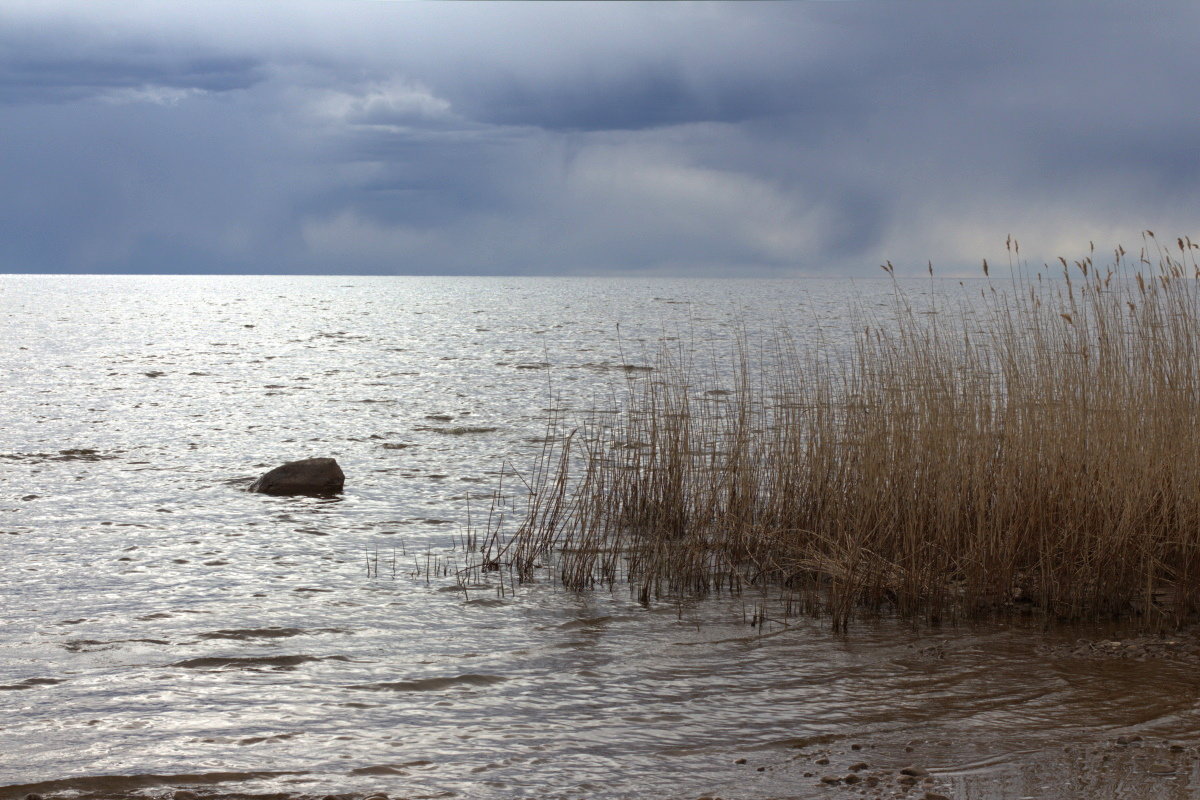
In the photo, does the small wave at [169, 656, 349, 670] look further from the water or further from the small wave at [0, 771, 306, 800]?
the small wave at [0, 771, 306, 800]

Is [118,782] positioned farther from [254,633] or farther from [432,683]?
[254,633]

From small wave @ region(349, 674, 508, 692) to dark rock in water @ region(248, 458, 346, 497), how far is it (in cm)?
A: 616

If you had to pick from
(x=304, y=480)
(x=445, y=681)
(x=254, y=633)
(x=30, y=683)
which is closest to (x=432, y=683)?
(x=445, y=681)

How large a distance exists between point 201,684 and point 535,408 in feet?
44.2

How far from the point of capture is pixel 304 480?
446 inches

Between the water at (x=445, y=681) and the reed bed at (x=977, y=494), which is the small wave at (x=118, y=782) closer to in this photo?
the water at (x=445, y=681)

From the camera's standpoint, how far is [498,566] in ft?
26.1

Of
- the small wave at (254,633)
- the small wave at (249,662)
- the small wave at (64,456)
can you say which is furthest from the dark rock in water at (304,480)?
the small wave at (249,662)

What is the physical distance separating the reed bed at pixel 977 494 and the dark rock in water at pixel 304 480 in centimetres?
388

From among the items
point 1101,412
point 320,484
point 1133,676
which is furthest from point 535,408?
point 1133,676

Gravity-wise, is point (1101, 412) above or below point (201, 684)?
above

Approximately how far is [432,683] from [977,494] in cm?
398

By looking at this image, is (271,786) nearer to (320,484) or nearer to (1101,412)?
(1101,412)

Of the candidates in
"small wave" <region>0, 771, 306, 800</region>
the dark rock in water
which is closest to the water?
"small wave" <region>0, 771, 306, 800</region>
